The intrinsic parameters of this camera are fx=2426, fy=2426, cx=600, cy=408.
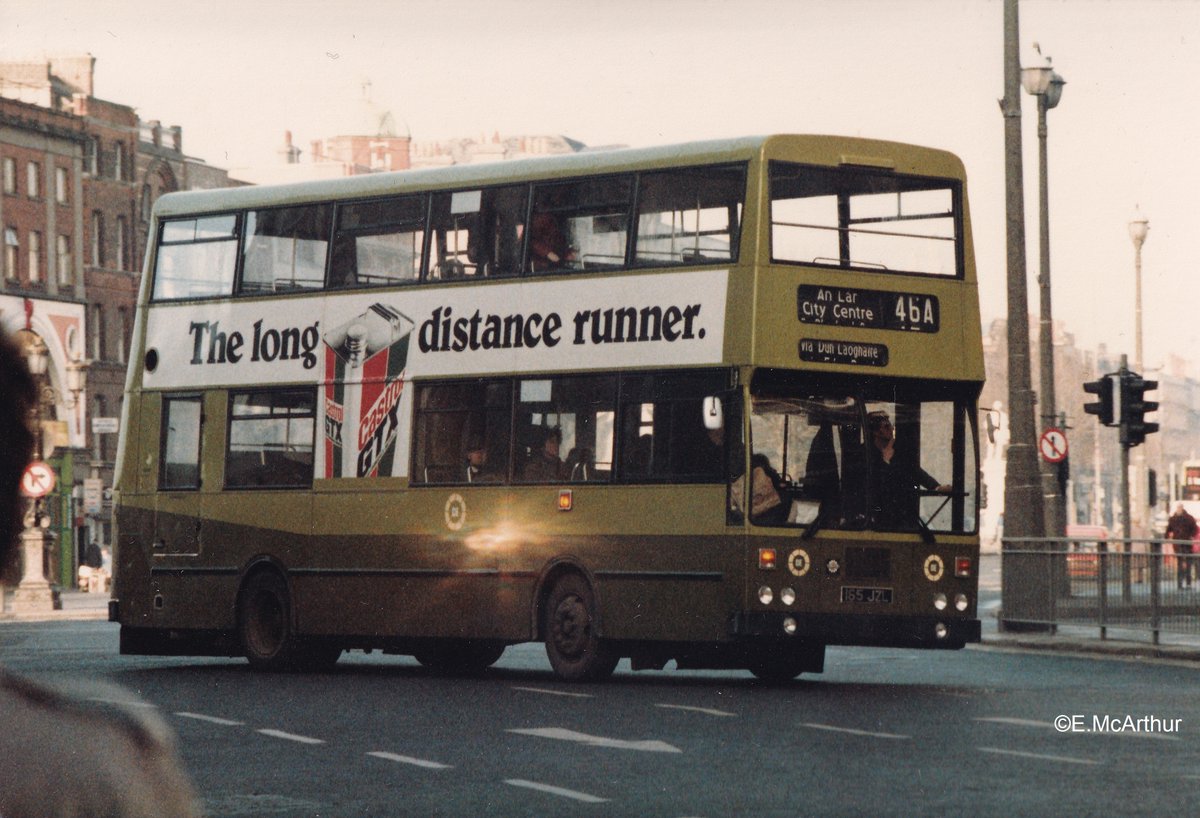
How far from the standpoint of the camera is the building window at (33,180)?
81.9m

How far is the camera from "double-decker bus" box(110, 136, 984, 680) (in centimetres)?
1833

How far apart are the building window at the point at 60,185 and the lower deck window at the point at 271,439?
6407 cm

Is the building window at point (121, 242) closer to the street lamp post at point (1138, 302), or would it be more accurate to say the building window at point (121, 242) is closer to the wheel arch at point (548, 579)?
the street lamp post at point (1138, 302)

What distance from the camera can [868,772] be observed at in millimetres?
12000

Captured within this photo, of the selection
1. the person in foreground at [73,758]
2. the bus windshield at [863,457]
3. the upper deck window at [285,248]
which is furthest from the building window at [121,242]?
the person in foreground at [73,758]

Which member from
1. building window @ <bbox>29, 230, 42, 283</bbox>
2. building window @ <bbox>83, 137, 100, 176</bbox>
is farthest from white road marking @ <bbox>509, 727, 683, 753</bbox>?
building window @ <bbox>83, 137, 100, 176</bbox>

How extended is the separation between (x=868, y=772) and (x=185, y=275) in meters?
12.5

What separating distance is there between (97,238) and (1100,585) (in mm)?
66605

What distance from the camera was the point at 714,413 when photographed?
18.2m

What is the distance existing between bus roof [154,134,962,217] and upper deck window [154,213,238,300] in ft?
0.66

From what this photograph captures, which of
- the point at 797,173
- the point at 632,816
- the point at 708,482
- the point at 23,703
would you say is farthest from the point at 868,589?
the point at 23,703

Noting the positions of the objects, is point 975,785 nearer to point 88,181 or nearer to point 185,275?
point 185,275

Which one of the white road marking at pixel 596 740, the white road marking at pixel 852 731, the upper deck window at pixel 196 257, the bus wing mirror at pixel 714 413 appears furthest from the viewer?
the upper deck window at pixel 196 257

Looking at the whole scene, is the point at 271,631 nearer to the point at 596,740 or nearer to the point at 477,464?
Answer: the point at 477,464
